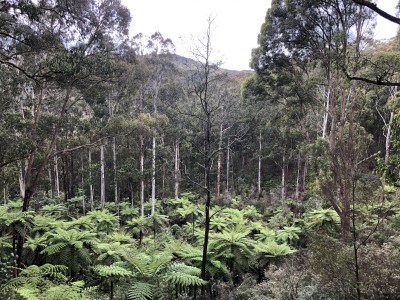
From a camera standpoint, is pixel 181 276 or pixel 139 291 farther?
pixel 181 276

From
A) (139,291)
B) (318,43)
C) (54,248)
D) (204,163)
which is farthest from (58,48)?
(318,43)

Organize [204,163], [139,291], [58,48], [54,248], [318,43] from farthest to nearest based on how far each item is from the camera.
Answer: [318,43]
[58,48]
[54,248]
[204,163]
[139,291]

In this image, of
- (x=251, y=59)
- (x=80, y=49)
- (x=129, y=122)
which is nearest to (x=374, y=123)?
(x=251, y=59)

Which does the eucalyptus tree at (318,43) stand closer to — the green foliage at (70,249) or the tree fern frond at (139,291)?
the tree fern frond at (139,291)

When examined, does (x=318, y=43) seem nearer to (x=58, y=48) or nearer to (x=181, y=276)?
(x=58, y=48)

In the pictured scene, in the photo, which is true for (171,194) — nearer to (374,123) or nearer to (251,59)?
(251,59)

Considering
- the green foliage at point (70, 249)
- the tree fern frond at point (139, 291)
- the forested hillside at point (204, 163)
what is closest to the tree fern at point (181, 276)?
the forested hillside at point (204, 163)

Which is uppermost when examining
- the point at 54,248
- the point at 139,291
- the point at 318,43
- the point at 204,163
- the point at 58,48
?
the point at 318,43

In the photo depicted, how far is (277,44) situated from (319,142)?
4162 mm

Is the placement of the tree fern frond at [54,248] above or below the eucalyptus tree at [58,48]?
below

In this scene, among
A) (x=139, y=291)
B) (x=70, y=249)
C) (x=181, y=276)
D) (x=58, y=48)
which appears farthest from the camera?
(x=70, y=249)

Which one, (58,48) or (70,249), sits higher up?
(58,48)

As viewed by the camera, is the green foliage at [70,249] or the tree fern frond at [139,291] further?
the green foliage at [70,249]

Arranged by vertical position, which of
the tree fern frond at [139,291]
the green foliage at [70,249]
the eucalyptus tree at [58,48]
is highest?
the eucalyptus tree at [58,48]
